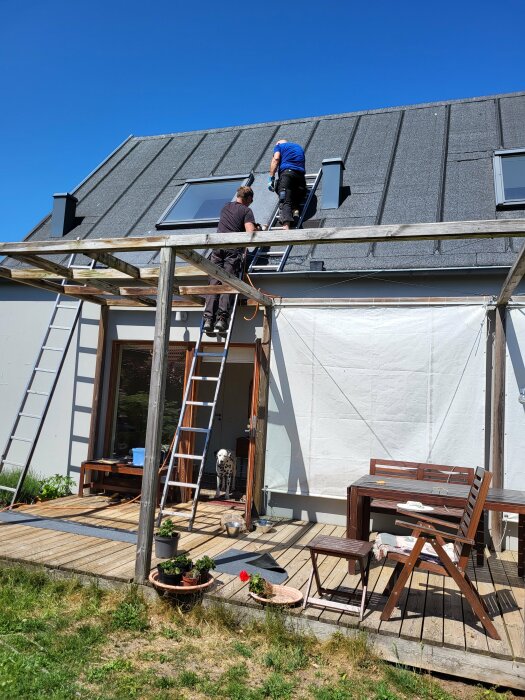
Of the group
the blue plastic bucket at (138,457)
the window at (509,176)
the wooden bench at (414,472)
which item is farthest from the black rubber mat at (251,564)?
the window at (509,176)

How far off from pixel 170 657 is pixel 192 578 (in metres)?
0.65

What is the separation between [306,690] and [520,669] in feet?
3.99

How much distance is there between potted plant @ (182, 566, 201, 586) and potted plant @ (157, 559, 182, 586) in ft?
0.14

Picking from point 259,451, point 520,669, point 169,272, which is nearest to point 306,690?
point 520,669

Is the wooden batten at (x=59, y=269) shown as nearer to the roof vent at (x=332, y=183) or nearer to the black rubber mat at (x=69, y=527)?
the black rubber mat at (x=69, y=527)

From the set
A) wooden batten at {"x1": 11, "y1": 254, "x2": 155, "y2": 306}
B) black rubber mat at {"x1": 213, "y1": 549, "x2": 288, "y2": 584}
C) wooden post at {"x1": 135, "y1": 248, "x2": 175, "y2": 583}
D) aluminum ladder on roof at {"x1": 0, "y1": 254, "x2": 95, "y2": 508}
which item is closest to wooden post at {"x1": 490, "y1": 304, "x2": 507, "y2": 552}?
black rubber mat at {"x1": 213, "y1": 549, "x2": 288, "y2": 584}

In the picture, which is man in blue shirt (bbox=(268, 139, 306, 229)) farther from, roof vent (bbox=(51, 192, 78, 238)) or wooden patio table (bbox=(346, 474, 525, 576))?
roof vent (bbox=(51, 192, 78, 238))

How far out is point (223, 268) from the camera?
6.33 m

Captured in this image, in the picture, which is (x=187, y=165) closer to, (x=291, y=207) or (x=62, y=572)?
(x=291, y=207)

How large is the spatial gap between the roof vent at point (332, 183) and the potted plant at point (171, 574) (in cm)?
539

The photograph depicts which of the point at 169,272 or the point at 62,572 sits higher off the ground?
the point at 169,272

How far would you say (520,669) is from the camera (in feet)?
9.97

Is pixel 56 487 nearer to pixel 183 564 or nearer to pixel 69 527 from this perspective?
pixel 69 527

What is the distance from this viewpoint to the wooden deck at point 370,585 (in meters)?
3.18
